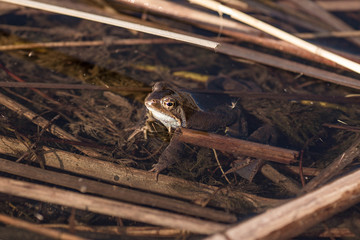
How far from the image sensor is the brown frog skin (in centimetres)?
473

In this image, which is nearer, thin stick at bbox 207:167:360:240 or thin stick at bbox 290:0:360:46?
thin stick at bbox 207:167:360:240

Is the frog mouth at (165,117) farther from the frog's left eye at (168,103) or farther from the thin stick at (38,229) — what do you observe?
the thin stick at (38,229)

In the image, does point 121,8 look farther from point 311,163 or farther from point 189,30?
point 311,163

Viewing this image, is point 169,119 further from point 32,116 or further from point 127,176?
point 32,116

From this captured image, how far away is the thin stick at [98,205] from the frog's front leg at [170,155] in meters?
1.02

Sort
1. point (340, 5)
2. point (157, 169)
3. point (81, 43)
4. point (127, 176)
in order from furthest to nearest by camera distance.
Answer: point (340, 5) < point (81, 43) < point (157, 169) < point (127, 176)

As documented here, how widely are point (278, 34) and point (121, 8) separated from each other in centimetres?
341

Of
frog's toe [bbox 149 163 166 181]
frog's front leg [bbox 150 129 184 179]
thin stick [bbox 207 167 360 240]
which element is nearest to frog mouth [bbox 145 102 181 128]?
frog's front leg [bbox 150 129 184 179]

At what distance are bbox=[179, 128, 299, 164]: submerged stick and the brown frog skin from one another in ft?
0.84

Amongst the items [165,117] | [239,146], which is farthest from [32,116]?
[239,146]

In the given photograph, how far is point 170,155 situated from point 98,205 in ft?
5.07

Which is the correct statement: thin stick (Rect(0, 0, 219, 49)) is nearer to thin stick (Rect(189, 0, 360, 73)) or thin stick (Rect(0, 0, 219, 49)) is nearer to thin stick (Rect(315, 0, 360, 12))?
thin stick (Rect(189, 0, 360, 73))

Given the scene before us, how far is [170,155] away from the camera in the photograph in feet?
15.2

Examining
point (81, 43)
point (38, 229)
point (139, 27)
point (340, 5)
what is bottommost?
point (38, 229)
